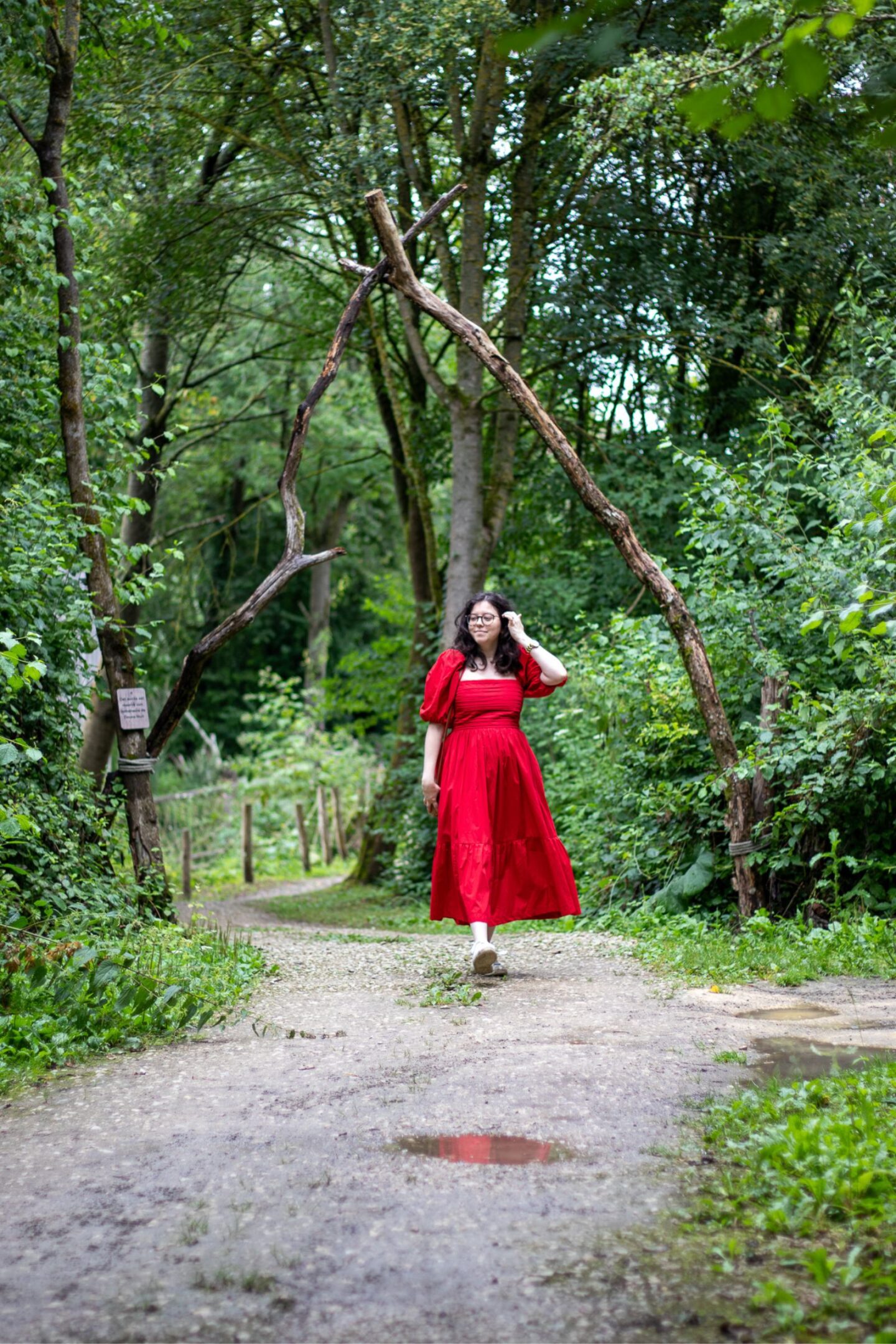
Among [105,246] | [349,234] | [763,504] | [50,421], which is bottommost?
[763,504]

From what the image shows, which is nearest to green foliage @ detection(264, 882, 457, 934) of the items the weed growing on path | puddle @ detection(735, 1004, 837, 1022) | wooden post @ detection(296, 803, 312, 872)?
the weed growing on path

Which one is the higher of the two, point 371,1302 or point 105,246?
point 105,246

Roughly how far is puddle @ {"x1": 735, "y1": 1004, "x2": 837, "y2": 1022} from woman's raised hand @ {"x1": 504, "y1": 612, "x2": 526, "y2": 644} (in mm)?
2444

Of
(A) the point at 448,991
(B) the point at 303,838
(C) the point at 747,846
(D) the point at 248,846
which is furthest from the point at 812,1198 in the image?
(B) the point at 303,838

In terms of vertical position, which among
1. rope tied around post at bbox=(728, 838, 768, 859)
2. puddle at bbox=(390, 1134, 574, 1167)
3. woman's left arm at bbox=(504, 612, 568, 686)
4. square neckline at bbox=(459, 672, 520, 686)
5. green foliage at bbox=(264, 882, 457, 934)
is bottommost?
green foliage at bbox=(264, 882, 457, 934)

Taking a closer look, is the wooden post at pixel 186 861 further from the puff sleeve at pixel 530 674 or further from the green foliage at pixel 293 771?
the puff sleeve at pixel 530 674

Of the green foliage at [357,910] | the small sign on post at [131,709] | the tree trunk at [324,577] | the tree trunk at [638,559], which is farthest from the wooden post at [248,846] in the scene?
the tree trunk at [638,559]

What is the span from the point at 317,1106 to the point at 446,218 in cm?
1217

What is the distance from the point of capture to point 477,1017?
581cm

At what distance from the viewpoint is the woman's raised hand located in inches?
285

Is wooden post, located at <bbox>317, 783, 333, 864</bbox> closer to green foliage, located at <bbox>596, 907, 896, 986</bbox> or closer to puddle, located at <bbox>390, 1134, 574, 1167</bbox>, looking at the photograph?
green foliage, located at <bbox>596, 907, 896, 986</bbox>

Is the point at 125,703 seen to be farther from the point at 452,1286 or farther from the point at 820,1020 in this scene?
the point at 452,1286

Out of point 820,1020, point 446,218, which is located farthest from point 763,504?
point 446,218

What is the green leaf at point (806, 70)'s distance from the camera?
104 inches
